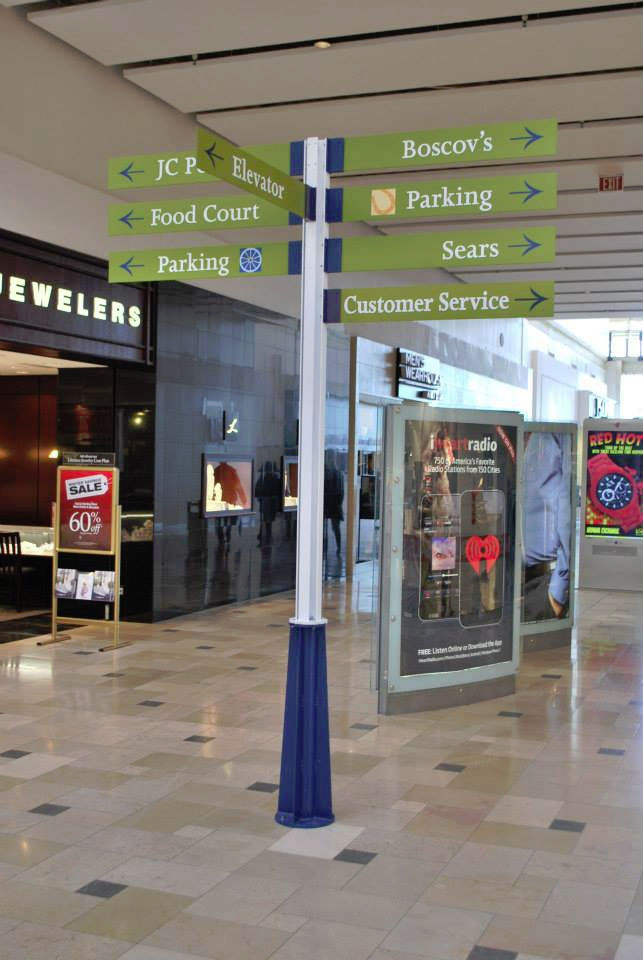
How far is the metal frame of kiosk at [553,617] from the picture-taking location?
9.01 m

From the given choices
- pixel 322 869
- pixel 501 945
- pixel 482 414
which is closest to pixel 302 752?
pixel 322 869

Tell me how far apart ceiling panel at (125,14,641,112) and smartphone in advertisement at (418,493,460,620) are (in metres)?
3.32

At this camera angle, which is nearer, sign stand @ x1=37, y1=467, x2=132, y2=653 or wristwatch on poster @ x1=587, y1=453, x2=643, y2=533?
sign stand @ x1=37, y1=467, x2=132, y2=653

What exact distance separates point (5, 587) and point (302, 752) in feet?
29.0

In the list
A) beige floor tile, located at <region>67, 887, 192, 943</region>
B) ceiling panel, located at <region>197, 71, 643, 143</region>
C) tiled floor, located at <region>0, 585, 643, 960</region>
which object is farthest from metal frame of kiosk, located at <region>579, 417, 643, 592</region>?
beige floor tile, located at <region>67, 887, 192, 943</region>

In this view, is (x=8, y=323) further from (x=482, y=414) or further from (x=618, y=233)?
(x=618, y=233)

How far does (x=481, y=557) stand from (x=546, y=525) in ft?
8.21

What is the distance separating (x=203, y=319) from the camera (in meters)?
10.8

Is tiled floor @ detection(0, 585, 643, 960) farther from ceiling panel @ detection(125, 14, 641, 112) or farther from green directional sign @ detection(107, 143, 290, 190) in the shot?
ceiling panel @ detection(125, 14, 641, 112)

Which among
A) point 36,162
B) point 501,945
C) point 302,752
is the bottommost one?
point 501,945

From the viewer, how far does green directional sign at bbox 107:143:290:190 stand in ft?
14.8

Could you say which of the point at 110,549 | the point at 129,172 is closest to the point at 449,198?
the point at 129,172

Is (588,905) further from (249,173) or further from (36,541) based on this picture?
(36,541)

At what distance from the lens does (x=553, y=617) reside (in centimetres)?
921
